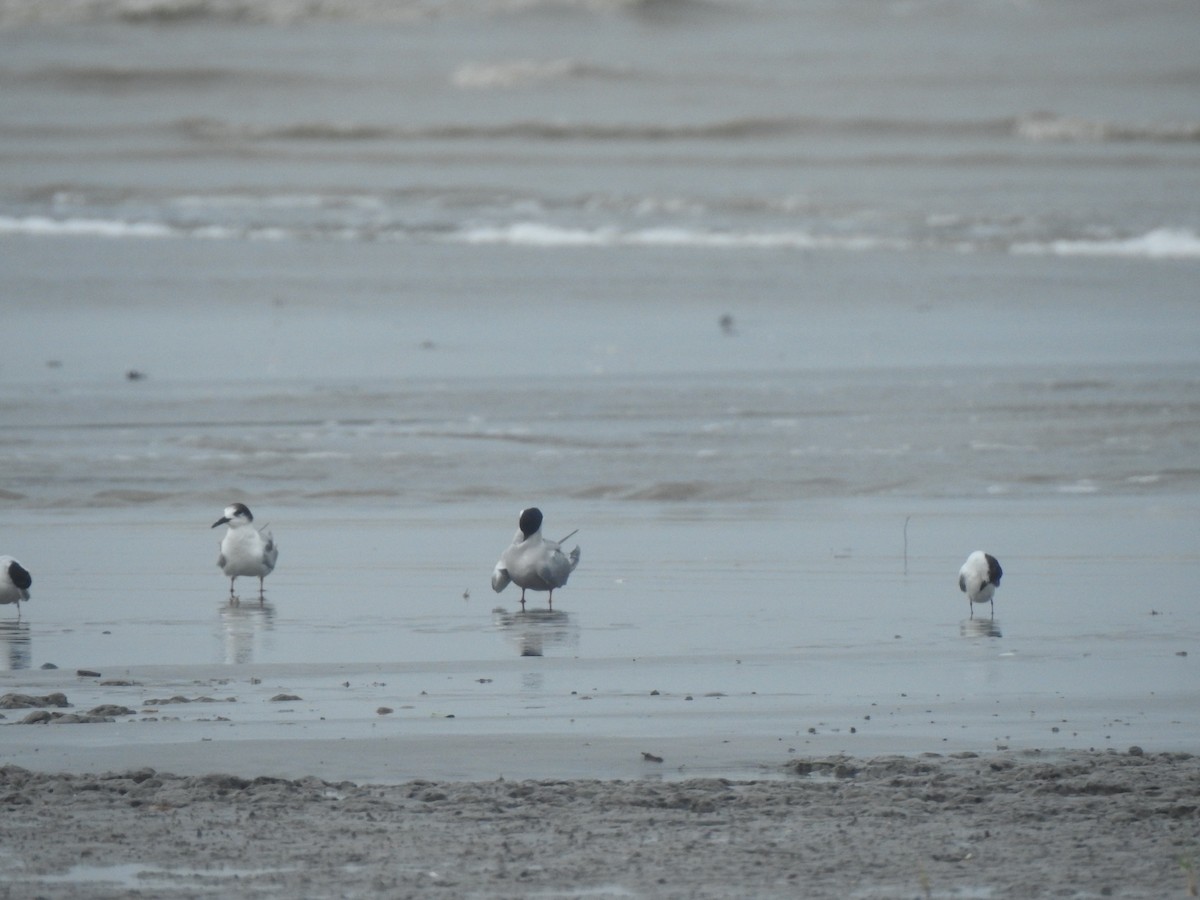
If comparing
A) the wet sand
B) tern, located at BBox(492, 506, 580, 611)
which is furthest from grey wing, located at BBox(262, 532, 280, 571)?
the wet sand

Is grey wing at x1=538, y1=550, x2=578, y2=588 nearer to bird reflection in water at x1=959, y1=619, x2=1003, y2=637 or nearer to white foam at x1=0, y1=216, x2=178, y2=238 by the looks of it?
bird reflection in water at x1=959, y1=619, x2=1003, y2=637

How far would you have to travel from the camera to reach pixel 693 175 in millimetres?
43312

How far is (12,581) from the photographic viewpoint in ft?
27.5

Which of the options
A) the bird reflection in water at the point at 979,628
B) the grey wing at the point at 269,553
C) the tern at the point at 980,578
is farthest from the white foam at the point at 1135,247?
the grey wing at the point at 269,553

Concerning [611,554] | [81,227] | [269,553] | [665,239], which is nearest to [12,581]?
[269,553]

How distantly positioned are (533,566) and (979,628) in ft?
6.43

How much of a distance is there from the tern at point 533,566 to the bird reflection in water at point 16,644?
2039 millimetres

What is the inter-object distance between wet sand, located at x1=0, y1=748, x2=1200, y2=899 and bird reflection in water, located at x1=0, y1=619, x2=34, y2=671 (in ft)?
6.35

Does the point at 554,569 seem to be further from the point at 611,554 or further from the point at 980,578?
the point at 980,578

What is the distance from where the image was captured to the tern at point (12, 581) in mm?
8336

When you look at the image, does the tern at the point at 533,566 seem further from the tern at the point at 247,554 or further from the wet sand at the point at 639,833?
the wet sand at the point at 639,833

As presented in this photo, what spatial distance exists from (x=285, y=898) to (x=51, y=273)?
845 inches

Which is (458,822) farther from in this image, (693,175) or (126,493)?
(693,175)

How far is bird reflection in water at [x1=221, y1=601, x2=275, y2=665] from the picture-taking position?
7688 millimetres
